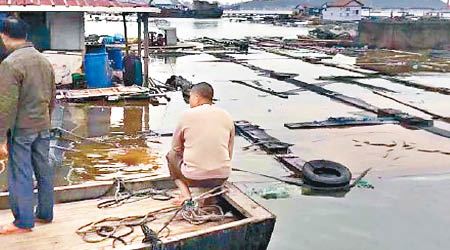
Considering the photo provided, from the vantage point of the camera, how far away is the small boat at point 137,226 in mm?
4773

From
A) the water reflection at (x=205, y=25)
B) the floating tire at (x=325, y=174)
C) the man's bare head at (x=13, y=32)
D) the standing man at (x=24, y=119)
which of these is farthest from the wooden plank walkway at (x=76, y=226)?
the water reflection at (x=205, y=25)

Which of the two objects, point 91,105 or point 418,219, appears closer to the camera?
point 418,219

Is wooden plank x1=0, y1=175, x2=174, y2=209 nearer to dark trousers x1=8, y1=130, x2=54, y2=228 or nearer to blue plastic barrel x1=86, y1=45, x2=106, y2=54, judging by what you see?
dark trousers x1=8, y1=130, x2=54, y2=228

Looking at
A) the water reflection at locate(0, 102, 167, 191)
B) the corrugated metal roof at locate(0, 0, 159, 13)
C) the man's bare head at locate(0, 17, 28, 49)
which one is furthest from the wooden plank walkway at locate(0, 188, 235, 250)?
the corrugated metal roof at locate(0, 0, 159, 13)

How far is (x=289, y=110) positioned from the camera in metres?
15.4

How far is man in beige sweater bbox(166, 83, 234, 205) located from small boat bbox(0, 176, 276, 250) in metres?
0.20

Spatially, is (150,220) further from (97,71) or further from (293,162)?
(97,71)

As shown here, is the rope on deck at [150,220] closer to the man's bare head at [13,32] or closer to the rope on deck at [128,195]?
the rope on deck at [128,195]

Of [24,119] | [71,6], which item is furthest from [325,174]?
[71,6]

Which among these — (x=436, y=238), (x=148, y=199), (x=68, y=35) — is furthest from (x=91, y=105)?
(x=436, y=238)

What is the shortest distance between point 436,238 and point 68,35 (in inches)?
487

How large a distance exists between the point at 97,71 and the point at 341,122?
7263 mm

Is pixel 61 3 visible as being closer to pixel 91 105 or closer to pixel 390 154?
pixel 91 105

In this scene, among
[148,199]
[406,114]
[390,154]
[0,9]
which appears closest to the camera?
[148,199]
